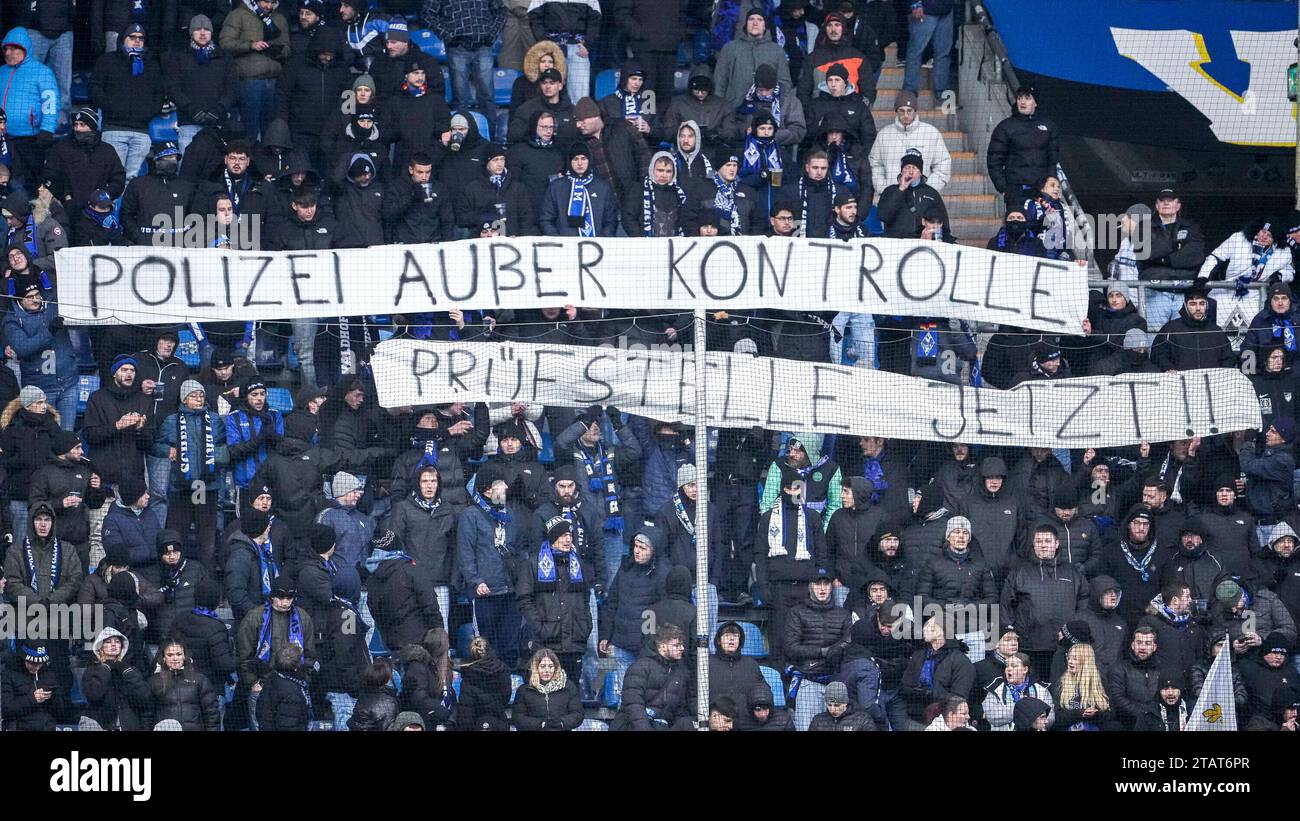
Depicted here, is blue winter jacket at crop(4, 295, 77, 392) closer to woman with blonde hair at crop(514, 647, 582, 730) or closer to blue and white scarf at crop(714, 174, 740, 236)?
woman with blonde hair at crop(514, 647, 582, 730)

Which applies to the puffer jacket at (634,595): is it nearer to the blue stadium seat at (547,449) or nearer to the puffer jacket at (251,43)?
the blue stadium seat at (547,449)

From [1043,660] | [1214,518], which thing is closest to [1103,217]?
[1214,518]

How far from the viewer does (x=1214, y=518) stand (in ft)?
42.7

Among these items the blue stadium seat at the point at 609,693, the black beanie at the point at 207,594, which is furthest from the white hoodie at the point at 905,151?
the black beanie at the point at 207,594

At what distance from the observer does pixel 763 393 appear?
1145 cm

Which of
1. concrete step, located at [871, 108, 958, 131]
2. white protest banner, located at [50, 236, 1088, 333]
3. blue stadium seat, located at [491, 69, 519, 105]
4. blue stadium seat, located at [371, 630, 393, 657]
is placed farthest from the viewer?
concrete step, located at [871, 108, 958, 131]

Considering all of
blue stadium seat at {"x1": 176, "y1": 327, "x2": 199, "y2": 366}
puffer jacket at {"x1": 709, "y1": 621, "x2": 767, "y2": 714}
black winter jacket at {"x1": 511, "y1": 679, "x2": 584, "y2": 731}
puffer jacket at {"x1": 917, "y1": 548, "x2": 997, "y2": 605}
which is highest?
blue stadium seat at {"x1": 176, "y1": 327, "x2": 199, "y2": 366}

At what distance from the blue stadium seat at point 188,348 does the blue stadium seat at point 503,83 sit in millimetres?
3561

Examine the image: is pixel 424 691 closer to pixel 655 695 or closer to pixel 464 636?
pixel 464 636

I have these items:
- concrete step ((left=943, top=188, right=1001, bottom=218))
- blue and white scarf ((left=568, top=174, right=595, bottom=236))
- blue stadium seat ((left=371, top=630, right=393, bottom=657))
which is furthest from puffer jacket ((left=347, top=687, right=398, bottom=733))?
concrete step ((left=943, top=188, right=1001, bottom=218))

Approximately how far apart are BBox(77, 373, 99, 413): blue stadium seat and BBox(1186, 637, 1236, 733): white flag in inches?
294

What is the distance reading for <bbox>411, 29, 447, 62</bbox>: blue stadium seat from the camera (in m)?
16.3
